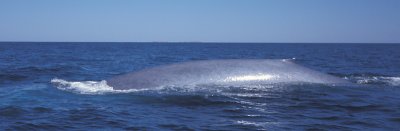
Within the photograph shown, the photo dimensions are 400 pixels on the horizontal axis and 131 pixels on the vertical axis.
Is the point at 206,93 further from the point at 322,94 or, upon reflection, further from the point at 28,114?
the point at 28,114

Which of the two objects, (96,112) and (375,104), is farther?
(375,104)

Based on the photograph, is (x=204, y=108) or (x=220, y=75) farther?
(x=220, y=75)

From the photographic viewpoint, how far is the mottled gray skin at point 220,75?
44.5 ft

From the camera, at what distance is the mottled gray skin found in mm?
13578

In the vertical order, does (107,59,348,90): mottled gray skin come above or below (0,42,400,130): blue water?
above

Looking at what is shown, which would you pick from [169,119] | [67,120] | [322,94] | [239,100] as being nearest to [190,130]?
[169,119]

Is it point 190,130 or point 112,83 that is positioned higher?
point 112,83

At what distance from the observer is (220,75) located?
1397 cm

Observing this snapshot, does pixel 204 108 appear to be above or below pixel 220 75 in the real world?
below

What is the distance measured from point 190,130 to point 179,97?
348cm

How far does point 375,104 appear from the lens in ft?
40.5

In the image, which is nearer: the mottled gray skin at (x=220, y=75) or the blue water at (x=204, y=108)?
the blue water at (x=204, y=108)

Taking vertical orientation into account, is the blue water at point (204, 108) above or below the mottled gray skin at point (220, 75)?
below

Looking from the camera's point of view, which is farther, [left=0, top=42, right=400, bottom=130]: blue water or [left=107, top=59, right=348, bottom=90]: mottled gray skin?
[left=107, top=59, right=348, bottom=90]: mottled gray skin
